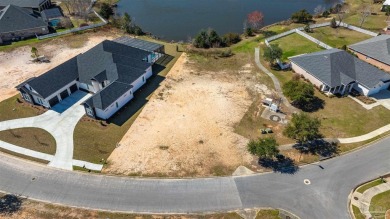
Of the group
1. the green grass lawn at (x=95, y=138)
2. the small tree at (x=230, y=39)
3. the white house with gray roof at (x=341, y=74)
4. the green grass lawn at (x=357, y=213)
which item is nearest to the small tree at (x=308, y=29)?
the small tree at (x=230, y=39)

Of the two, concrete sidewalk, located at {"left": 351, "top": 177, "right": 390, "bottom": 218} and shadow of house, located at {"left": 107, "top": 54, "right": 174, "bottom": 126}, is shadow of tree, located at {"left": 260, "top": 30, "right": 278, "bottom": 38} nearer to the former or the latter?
shadow of house, located at {"left": 107, "top": 54, "right": 174, "bottom": 126}

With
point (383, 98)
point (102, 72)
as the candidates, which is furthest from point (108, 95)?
point (383, 98)

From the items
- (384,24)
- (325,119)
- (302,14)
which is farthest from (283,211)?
(384,24)

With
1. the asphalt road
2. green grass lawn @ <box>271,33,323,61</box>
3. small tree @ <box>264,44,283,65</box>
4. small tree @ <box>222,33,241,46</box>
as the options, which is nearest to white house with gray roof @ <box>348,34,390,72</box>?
green grass lawn @ <box>271,33,323,61</box>

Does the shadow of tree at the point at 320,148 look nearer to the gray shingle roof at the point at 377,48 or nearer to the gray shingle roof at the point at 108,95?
the gray shingle roof at the point at 377,48

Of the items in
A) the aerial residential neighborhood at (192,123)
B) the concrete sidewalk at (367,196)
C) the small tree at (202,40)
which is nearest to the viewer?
the concrete sidewalk at (367,196)

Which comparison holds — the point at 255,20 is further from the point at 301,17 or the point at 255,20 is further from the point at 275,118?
the point at 275,118

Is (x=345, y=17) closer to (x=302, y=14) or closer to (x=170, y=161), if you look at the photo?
(x=302, y=14)

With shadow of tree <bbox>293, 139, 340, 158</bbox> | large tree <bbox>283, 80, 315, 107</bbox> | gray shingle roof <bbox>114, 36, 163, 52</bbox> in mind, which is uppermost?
gray shingle roof <bbox>114, 36, 163, 52</bbox>
